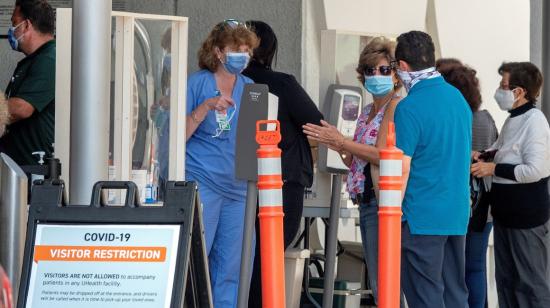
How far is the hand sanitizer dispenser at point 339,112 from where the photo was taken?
21.8ft

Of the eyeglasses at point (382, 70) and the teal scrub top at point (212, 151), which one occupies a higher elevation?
the eyeglasses at point (382, 70)

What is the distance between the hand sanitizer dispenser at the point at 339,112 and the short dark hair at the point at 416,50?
1.67 m

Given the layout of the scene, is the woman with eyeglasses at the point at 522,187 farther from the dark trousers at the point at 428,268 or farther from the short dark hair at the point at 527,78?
the dark trousers at the point at 428,268

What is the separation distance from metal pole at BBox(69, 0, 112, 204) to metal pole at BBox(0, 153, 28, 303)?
497 mm

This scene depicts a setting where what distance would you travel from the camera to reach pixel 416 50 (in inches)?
196

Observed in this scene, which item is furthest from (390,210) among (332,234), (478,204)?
(478,204)

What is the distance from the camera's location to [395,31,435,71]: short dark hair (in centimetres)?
496

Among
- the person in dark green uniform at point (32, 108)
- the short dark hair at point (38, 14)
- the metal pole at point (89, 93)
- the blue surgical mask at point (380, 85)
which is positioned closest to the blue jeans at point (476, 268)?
the blue surgical mask at point (380, 85)

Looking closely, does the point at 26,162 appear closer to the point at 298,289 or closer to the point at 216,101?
the point at 216,101

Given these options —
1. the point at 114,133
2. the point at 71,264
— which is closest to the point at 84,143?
the point at 114,133

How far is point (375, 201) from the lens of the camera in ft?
17.6

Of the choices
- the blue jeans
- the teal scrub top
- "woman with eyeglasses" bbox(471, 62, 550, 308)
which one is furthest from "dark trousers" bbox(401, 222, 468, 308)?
the blue jeans

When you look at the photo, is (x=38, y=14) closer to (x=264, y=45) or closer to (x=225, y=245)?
(x=264, y=45)

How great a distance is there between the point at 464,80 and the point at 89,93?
2.93m
